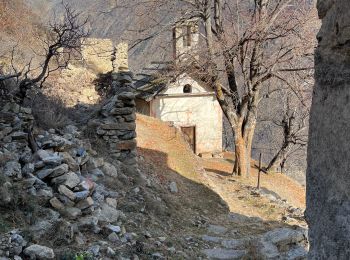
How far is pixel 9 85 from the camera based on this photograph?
25.5 ft

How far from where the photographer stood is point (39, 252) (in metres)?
4.57

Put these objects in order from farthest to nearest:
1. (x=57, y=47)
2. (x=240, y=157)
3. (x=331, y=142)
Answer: (x=240, y=157)
(x=57, y=47)
(x=331, y=142)

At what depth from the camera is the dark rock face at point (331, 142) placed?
93.7 inches

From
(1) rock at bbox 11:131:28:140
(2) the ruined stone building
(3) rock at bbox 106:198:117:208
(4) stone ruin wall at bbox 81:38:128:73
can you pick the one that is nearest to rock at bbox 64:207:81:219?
(3) rock at bbox 106:198:117:208

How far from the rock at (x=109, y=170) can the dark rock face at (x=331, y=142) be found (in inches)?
220

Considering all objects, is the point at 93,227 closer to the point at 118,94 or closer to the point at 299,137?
the point at 118,94

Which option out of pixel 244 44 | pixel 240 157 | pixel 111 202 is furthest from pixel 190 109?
pixel 111 202

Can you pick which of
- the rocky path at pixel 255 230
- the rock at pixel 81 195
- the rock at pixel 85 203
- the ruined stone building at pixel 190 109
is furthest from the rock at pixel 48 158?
the ruined stone building at pixel 190 109

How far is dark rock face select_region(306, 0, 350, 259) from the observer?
238 cm

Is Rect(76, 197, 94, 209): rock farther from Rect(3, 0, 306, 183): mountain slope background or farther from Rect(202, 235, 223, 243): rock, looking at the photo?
Rect(3, 0, 306, 183): mountain slope background

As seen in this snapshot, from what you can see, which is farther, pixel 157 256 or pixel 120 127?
pixel 120 127

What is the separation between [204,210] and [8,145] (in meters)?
4.19

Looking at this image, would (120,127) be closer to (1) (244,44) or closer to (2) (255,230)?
(2) (255,230)

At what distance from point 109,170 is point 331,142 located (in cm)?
593
